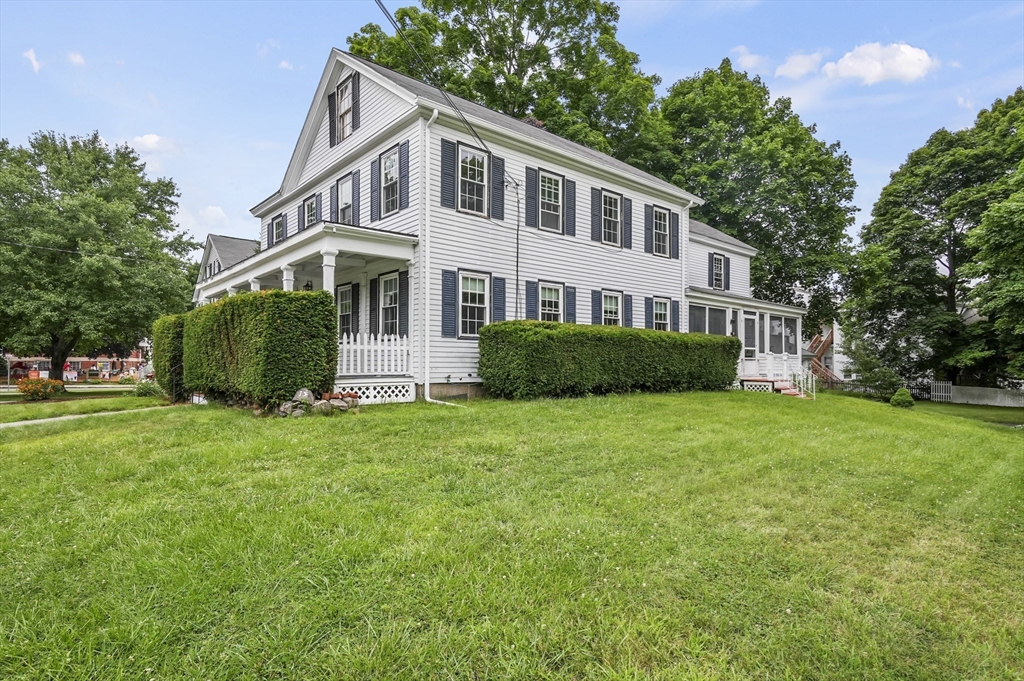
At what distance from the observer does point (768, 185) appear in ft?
79.8

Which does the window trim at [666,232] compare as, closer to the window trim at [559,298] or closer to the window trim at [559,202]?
the window trim at [559,202]

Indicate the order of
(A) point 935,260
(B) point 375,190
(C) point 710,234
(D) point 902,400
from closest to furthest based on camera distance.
A: (B) point 375,190
(D) point 902,400
(C) point 710,234
(A) point 935,260

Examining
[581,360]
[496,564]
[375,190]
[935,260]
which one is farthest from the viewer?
[935,260]

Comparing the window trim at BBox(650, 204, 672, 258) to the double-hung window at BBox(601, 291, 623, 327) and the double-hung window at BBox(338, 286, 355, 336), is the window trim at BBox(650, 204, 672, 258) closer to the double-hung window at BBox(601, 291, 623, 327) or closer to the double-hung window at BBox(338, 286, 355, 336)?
the double-hung window at BBox(601, 291, 623, 327)

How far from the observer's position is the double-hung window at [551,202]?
13.4 metres

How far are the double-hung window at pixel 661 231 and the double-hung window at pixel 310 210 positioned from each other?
36.7 ft

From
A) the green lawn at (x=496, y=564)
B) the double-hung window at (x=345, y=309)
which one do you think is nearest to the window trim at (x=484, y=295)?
the double-hung window at (x=345, y=309)

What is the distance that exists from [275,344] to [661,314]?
12.4m

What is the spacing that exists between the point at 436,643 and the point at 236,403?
8.81m

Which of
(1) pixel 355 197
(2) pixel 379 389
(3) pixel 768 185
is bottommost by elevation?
(2) pixel 379 389

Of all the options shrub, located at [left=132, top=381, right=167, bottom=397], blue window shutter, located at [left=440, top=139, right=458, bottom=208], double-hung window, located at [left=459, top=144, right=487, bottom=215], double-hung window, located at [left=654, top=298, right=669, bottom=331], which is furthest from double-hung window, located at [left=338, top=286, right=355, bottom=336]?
double-hung window, located at [left=654, top=298, right=669, bottom=331]

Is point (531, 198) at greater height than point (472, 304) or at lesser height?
greater

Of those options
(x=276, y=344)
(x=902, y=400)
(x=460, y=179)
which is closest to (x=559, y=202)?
(x=460, y=179)

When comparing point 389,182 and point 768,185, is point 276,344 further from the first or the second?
point 768,185
